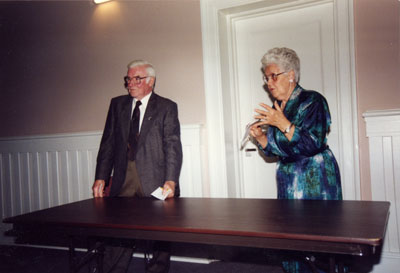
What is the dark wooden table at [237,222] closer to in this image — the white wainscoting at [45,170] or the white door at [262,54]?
the white door at [262,54]

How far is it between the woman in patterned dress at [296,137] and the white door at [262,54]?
2.54 feet

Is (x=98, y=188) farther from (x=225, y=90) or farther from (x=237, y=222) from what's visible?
(x=237, y=222)

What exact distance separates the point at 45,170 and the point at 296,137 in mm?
2725

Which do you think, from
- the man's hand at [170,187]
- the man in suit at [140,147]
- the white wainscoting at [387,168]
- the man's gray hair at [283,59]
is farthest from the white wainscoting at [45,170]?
the white wainscoting at [387,168]

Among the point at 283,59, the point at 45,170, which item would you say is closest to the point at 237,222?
the point at 283,59

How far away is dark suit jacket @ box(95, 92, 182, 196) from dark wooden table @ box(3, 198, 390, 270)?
0.43 metres

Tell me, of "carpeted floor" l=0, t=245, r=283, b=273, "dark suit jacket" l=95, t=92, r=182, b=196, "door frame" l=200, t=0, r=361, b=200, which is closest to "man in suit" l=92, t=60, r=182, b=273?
"dark suit jacket" l=95, t=92, r=182, b=196

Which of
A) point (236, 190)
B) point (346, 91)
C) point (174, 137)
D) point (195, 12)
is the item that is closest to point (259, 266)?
point (236, 190)

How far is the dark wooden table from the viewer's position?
3.71 ft

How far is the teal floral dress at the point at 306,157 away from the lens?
1.86 m

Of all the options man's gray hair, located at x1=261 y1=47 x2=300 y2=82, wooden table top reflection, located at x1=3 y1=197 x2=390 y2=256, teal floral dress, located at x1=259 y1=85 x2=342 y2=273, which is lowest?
wooden table top reflection, located at x1=3 y1=197 x2=390 y2=256

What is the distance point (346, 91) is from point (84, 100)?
2387mm

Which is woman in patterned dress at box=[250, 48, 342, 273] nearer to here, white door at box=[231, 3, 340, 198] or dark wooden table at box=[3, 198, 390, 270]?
dark wooden table at box=[3, 198, 390, 270]

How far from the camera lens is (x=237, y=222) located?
4.47 feet
